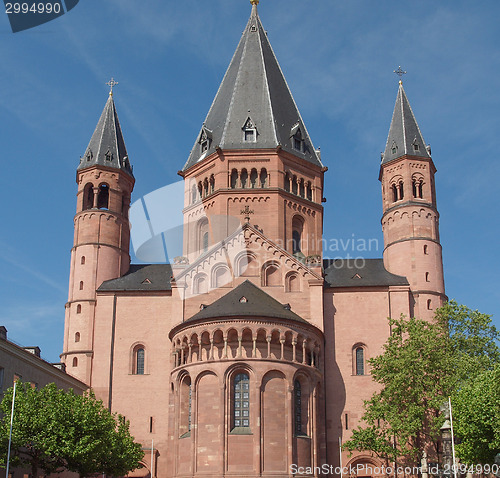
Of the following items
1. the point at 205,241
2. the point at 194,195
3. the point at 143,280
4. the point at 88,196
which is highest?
the point at 194,195

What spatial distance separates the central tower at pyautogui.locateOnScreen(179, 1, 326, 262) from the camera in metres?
60.9

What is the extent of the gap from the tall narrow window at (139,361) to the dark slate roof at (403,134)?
26611mm

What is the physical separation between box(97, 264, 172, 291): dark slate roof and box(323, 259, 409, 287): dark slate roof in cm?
1333

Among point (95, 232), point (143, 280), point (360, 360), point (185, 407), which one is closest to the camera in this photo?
point (185, 407)

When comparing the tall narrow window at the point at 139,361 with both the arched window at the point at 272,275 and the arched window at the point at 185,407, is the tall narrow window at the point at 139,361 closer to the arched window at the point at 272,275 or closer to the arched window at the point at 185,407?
the arched window at the point at 185,407

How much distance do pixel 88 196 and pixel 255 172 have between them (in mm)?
14858

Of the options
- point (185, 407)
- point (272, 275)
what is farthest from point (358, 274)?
point (185, 407)

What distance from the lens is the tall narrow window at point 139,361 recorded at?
56.2m

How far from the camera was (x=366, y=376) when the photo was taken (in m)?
54.3

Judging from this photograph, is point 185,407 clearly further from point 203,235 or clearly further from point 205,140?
point 205,140

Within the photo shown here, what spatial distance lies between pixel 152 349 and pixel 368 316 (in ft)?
56.0

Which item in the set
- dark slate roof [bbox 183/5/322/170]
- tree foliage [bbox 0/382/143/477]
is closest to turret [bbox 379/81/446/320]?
dark slate roof [bbox 183/5/322/170]

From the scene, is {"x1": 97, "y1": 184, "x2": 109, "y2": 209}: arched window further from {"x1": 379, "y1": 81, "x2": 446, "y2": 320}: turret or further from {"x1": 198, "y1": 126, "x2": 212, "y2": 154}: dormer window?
{"x1": 379, "y1": 81, "x2": 446, "y2": 320}: turret

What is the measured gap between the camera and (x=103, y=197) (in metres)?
64.0
